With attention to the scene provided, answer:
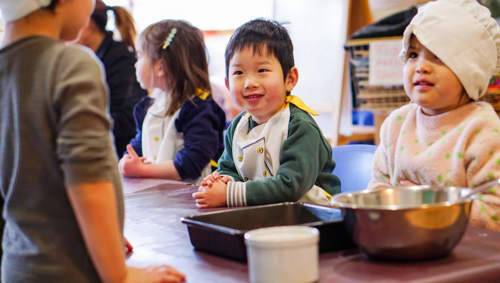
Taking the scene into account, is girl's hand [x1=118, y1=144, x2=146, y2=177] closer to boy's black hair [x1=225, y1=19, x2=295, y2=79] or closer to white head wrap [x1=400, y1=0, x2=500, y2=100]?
boy's black hair [x1=225, y1=19, x2=295, y2=79]

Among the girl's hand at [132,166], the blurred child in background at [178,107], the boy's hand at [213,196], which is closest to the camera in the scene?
the boy's hand at [213,196]

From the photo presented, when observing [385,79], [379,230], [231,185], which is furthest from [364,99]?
[379,230]

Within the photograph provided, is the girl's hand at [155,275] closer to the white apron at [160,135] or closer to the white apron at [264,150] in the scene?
the white apron at [264,150]

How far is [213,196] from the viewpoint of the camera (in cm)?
163

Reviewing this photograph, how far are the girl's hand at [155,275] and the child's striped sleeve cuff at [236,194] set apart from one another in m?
0.56

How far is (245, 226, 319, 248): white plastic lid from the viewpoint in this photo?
0.95m

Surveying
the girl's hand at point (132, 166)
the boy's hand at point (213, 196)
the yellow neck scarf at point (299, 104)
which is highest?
the yellow neck scarf at point (299, 104)

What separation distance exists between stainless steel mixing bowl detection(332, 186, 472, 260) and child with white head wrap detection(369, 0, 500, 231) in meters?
0.44

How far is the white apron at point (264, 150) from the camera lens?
1.75 m

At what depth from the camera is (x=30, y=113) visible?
0.97 m

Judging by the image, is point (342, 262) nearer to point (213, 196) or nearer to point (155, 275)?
point (155, 275)

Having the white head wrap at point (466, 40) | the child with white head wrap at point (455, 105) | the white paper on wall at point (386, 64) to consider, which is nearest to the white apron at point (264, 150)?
the child with white head wrap at point (455, 105)

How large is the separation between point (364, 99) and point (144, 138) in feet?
4.95

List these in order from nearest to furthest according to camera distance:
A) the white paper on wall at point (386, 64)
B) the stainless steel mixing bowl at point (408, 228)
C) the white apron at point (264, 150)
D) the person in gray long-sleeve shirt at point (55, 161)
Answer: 1. the person in gray long-sleeve shirt at point (55, 161)
2. the stainless steel mixing bowl at point (408, 228)
3. the white apron at point (264, 150)
4. the white paper on wall at point (386, 64)
